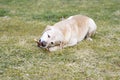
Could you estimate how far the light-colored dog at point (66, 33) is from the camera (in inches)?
332

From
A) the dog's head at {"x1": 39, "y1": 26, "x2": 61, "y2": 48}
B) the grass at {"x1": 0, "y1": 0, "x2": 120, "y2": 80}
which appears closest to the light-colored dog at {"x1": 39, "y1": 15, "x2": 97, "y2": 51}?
the dog's head at {"x1": 39, "y1": 26, "x2": 61, "y2": 48}

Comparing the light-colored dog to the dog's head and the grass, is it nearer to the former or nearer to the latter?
the dog's head

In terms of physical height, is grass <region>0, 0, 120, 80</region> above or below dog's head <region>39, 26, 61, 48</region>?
below

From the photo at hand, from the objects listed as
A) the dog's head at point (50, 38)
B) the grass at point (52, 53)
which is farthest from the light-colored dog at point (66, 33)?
the grass at point (52, 53)

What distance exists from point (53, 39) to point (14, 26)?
374 centimetres

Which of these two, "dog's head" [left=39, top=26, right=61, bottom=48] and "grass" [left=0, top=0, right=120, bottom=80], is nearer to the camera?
"grass" [left=0, top=0, right=120, bottom=80]

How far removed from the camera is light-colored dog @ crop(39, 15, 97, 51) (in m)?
8.45

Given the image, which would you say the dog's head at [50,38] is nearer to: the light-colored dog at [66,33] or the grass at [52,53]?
the light-colored dog at [66,33]

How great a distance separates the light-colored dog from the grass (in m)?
0.20

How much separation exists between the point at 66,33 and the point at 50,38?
751 mm

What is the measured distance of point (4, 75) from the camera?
7.33m

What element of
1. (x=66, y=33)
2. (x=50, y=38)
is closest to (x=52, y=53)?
(x=50, y=38)

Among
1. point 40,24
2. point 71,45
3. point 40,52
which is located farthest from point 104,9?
point 40,52

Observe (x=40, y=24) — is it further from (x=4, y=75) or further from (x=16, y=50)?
(x=4, y=75)
